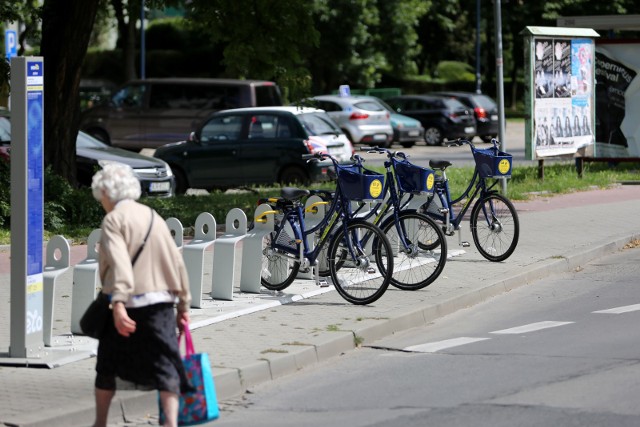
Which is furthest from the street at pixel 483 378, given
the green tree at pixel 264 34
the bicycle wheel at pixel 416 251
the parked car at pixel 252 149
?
the parked car at pixel 252 149

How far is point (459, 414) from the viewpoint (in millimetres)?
6934

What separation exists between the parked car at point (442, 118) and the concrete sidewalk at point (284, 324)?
77.4 ft

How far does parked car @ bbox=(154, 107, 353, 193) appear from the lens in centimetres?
2164

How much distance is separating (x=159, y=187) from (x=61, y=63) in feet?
9.70

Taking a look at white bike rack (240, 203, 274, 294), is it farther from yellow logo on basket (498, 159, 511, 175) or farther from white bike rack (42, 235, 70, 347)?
yellow logo on basket (498, 159, 511, 175)

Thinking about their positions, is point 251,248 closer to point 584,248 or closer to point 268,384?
point 268,384

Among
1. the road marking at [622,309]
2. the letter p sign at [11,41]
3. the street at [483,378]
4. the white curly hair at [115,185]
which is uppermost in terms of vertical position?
the letter p sign at [11,41]

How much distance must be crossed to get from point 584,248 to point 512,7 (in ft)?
146

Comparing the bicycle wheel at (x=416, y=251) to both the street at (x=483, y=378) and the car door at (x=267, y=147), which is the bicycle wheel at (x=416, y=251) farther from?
the car door at (x=267, y=147)

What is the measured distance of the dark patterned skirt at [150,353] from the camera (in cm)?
620

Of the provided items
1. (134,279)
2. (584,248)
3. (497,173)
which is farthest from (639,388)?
(584,248)

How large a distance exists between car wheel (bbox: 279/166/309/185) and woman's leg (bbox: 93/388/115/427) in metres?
15.0

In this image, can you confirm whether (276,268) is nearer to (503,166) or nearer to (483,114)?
(503,166)

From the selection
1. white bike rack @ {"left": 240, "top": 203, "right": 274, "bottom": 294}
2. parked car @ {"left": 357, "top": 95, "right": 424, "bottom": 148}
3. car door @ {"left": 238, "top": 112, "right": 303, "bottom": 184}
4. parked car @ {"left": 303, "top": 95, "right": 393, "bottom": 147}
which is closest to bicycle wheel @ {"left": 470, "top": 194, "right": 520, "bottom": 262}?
white bike rack @ {"left": 240, "top": 203, "right": 274, "bottom": 294}
